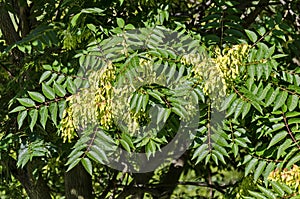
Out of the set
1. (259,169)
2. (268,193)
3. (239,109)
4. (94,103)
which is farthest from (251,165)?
(94,103)

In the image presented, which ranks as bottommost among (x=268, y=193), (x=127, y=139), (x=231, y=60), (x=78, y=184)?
(x=78, y=184)

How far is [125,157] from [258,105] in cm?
88

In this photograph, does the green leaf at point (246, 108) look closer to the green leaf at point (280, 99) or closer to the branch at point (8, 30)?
the green leaf at point (280, 99)

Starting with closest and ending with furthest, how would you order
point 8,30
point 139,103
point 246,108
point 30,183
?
point 139,103
point 246,108
point 8,30
point 30,183

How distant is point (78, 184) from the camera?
3332 mm

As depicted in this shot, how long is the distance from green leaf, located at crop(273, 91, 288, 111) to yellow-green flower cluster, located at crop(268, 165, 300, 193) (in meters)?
0.25

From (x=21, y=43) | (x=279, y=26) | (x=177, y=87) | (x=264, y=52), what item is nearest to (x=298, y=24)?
(x=279, y=26)

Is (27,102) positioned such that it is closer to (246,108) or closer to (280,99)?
(246,108)

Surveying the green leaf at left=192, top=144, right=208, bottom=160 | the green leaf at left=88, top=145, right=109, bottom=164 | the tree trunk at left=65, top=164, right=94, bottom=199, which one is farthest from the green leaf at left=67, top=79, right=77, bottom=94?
the tree trunk at left=65, top=164, right=94, bottom=199

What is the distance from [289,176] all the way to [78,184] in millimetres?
1441

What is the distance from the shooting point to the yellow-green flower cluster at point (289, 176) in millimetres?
2246

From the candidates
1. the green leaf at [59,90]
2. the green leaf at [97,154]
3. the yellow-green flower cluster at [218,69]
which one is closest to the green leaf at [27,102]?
the green leaf at [59,90]

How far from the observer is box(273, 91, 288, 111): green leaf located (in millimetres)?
2246

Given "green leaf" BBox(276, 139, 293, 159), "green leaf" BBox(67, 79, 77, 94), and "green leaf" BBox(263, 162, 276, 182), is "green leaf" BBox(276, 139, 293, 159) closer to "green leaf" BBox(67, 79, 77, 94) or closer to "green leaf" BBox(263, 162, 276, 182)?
"green leaf" BBox(263, 162, 276, 182)
